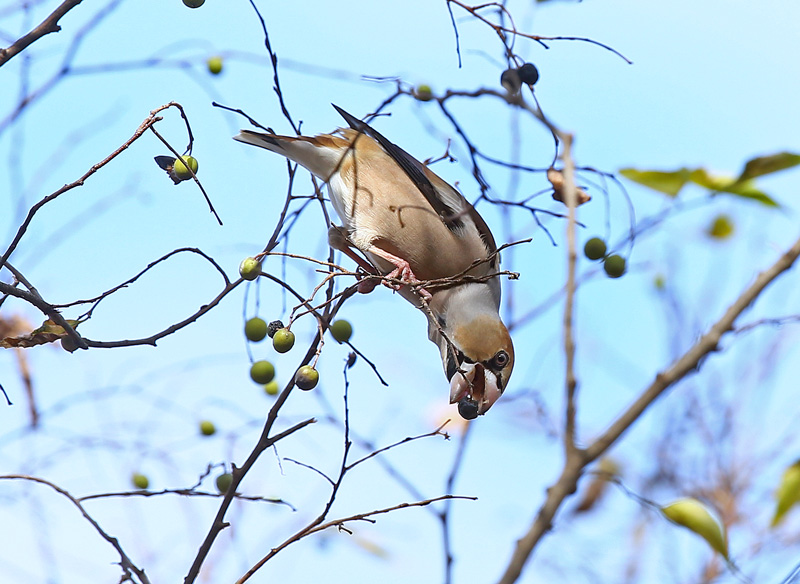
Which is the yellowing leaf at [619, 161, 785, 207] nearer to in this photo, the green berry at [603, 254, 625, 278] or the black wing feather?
the green berry at [603, 254, 625, 278]

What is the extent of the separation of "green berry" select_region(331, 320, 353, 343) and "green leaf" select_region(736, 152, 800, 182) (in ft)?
4.52

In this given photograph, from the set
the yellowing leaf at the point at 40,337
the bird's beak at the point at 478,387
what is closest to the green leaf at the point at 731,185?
the bird's beak at the point at 478,387

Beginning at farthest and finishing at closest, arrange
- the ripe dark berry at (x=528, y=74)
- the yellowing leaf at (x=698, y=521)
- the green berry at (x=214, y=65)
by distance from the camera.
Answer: the green berry at (x=214, y=65) < the ripe dark berry at (x=528, y=74) < the yellowing leaf at (x=698, y=521)

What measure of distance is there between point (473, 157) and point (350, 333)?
737 mm

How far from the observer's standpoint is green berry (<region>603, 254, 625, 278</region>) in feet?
9.25

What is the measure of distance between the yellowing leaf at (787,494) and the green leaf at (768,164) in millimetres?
680

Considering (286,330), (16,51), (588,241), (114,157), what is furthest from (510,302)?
(16,51)

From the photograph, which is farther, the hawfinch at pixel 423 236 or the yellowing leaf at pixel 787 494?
the hawfinch at pixel 423 236

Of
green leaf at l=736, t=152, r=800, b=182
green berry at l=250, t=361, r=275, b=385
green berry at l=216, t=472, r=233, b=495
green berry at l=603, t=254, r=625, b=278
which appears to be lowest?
green berry at l=216, t=472, r=233, b=495

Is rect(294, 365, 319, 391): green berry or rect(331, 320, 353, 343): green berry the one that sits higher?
rect(331, 320, 353, 343): green berry

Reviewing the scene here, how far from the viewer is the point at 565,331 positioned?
59.8 inches

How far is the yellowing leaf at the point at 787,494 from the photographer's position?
75.4 inches

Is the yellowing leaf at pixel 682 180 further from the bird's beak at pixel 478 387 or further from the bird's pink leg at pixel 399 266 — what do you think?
the bird's beak at pixel 478 387

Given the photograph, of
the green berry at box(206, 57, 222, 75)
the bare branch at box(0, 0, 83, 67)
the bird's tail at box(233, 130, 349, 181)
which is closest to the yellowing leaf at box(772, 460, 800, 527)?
the bare branch at box(0, 0, 83, 67)
